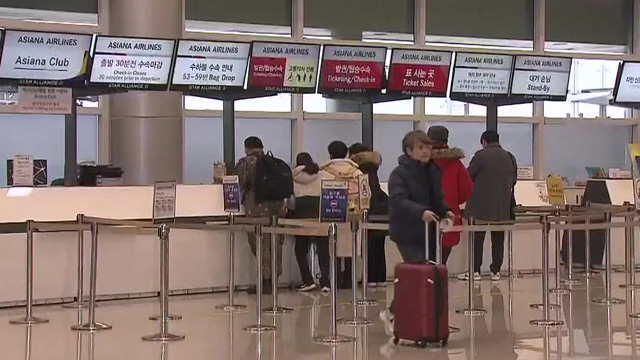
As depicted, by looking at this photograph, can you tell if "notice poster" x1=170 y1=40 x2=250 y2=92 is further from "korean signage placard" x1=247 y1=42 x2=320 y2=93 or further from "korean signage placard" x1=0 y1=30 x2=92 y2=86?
"korean signage placard" x1=0 y1=30 x2=92 y2=86

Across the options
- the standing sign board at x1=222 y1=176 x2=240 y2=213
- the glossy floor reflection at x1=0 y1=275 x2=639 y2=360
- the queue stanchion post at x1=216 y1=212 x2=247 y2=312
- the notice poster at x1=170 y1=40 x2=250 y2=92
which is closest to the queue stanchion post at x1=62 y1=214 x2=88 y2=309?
the glossy floor reflection at x1=0 y1=275 x2=639 y2=360

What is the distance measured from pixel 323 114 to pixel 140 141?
2.84 meters

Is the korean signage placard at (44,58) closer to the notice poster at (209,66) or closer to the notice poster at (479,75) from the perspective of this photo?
the notice poster at (209,66)

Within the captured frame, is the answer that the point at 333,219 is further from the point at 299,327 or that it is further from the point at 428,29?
the point at 428,29

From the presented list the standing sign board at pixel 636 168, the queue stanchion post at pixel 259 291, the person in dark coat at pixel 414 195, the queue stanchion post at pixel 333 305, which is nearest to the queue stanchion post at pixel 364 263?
the queue stanchion post at pixel 259 291

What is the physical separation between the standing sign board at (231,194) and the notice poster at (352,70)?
2492 mm

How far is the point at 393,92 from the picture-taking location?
12.2m

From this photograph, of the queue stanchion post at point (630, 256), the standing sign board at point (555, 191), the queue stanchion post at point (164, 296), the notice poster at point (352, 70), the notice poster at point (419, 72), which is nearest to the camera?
the queue stanchion post at point (164, 296)

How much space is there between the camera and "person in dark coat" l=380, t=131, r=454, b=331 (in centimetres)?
704

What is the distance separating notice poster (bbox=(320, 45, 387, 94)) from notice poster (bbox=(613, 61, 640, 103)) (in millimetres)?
3154

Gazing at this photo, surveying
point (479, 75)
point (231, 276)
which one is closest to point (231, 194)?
point (231, 276)

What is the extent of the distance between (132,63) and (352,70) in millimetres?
2426

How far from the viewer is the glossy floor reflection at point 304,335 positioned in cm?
682

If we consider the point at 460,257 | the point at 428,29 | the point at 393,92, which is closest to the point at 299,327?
the point at 460,257
